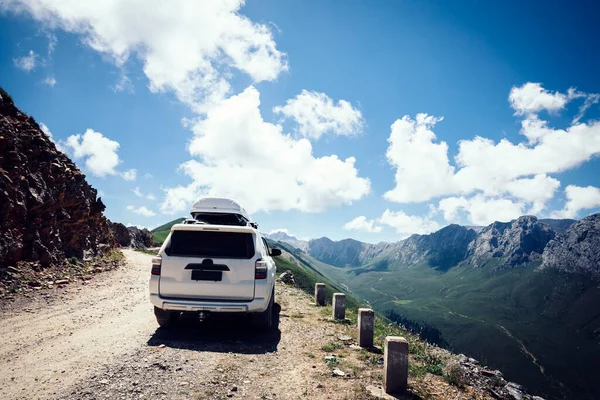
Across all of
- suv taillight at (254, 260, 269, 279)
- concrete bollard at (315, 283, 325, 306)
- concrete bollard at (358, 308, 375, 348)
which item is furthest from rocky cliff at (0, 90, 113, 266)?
concrete bollard at (358, 308, 375, 348)

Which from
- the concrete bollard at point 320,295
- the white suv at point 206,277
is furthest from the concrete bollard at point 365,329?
the concrete bollard at point 320,295

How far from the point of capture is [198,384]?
566cm

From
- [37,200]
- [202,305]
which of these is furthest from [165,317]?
[37,200]

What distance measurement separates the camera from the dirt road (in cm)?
541

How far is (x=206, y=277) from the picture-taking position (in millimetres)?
7617

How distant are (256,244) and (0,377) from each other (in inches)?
207

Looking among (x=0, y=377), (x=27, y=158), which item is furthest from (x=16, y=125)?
(x=0, y=377)

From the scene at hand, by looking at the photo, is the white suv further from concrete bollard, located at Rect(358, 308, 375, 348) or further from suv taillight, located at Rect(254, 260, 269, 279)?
concrete bollard, located at Rect(358, 308, 375, 348)

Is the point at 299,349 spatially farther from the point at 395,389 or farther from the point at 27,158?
the point at 27,158

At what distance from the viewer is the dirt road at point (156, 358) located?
5406mm

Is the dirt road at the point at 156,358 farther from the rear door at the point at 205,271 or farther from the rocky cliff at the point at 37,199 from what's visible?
the rocky cliff at the point at 37,199

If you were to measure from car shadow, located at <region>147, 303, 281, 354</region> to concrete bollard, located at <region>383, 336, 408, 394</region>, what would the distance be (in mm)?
3043

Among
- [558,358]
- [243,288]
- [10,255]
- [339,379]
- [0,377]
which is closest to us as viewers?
[0,377]

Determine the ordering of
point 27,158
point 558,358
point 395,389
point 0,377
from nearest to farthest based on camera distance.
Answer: point 0,377 < point 395,389 < point 27,158 < point 558,358
